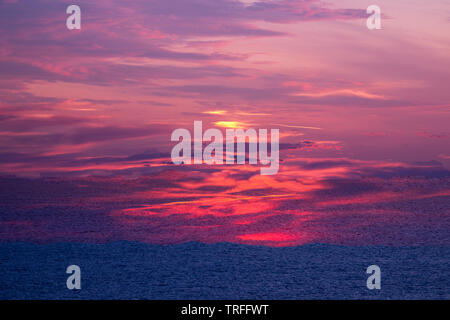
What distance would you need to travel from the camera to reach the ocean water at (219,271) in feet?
51.0

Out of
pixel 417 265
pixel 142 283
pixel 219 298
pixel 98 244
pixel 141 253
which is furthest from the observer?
pixel 98 244

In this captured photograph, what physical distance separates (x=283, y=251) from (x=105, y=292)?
27.6 feet

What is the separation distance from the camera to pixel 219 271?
18.2 metres

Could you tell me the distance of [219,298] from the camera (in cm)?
1491

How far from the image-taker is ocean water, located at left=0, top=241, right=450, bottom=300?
612 inches

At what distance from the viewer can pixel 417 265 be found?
62.8ft

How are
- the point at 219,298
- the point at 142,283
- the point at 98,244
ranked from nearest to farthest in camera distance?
the point at 219,298, the point at 142,283, the point at 98,244

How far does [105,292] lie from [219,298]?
3.81 meters

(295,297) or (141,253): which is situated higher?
(141,253)
